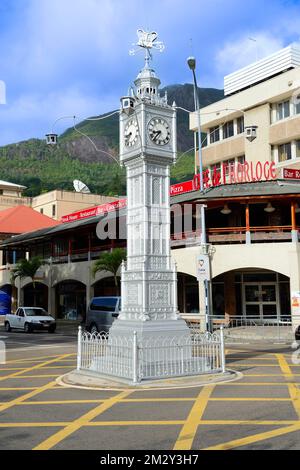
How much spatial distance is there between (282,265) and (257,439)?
21.3 meters

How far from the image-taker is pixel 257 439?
23.7ft

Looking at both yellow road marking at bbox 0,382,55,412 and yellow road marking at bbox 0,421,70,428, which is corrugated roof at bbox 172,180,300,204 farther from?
yellow road marking at bbox 0,421,70,428

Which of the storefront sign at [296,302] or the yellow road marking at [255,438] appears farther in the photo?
the storefront sign at [296,302]

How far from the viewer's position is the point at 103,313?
28.1 meters

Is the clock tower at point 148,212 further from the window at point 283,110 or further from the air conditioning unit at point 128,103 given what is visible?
the window at point 283,110

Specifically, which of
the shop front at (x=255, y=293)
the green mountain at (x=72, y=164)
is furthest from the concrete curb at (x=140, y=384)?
the green mountain at (x=72, y=164)

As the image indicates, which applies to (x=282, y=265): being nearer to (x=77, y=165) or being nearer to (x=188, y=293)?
(x=188, y=293)

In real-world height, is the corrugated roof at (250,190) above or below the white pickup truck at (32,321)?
above

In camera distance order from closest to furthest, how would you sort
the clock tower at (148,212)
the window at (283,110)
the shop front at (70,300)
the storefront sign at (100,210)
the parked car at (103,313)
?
the clock tower at (148,212) → the parked car at (103,313) → the storefront sign at (100,210) → the window at (283,110) → the shop front at (70,300)

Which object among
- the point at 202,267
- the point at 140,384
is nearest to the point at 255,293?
the point at 202,267

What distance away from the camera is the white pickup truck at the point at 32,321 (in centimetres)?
3209

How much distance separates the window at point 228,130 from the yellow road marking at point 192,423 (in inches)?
1379

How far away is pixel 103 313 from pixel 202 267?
19.1 ft

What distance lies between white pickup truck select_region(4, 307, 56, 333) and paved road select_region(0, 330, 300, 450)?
1823 cm
